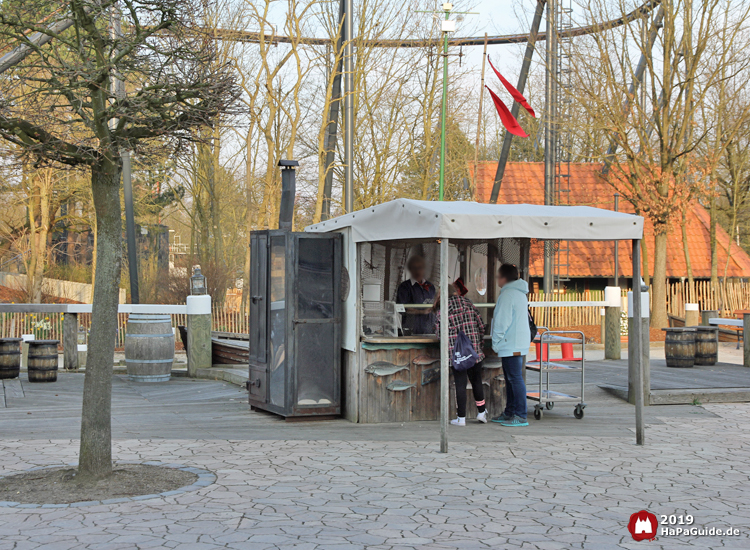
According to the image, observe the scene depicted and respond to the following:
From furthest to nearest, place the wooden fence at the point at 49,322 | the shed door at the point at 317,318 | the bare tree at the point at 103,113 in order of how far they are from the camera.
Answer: the wooden fence at the point at 49,322 < the shed door at the point at 317,318 < the bare tree at the point at 103,113

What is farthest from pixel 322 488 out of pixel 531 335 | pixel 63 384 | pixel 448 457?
pixel 63 384

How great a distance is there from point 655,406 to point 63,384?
359 inches

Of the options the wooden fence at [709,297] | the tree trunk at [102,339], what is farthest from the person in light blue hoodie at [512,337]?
the wooden fence at [709,297]

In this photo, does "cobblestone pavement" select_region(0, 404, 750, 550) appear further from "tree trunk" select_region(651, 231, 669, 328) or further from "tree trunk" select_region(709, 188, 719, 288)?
"tree trunk" select_region(709, 188, 719, 288)

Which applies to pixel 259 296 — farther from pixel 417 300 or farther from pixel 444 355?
pixel 444 355

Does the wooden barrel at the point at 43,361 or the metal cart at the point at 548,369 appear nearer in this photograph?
the metal cart at the point at 548,369

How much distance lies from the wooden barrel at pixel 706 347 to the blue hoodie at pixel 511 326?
754 centimetres

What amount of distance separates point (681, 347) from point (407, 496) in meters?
10.6

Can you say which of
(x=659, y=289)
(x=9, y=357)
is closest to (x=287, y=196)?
(x=9, y=357)

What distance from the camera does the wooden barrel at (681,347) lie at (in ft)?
50.3

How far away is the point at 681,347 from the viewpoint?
15.4 meters

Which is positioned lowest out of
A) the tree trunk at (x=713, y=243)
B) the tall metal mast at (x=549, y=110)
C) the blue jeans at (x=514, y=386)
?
the blue jeans at (x=514, y=386)

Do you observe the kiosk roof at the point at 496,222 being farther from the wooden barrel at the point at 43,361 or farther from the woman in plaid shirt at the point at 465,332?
the wooden barrel at the point at 43,361

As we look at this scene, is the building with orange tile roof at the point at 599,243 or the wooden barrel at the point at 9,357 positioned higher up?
the building with orange tile roof at the point at 599,243
